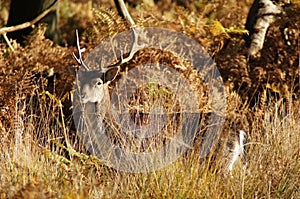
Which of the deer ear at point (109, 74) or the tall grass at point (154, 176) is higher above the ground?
the deer ear at point (109, 74)

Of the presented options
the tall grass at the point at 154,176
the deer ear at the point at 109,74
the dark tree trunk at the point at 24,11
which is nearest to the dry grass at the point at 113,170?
the tall grass at the point at 154,176

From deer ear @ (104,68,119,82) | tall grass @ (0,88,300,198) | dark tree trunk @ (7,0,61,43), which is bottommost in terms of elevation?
tall grass @ (0,88,300,198)

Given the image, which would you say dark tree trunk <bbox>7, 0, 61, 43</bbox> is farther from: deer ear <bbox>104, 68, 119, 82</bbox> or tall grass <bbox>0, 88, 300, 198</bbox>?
tall grass <bbox>0, 88, 300, 198</bbox>

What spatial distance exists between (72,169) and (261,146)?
183cm

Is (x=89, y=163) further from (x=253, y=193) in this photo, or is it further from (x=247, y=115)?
(x=247, y=115)

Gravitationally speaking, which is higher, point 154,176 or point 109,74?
point 109,74

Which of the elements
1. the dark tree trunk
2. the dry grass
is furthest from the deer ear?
the dark tree trunk

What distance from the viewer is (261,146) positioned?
18.2 feet

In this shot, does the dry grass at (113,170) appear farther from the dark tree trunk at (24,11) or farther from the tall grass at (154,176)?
the dark tree trunk at (24,11)

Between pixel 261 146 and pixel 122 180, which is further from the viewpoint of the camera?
pixel 261 146

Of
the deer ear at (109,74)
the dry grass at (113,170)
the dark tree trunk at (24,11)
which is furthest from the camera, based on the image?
the dark tree trunk at (24,11)

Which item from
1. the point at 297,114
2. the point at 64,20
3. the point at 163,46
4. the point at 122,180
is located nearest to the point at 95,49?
the point at 163,46

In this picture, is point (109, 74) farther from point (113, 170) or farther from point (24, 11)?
point (24, 11)

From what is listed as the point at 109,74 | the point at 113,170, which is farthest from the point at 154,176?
the point at 109,74
